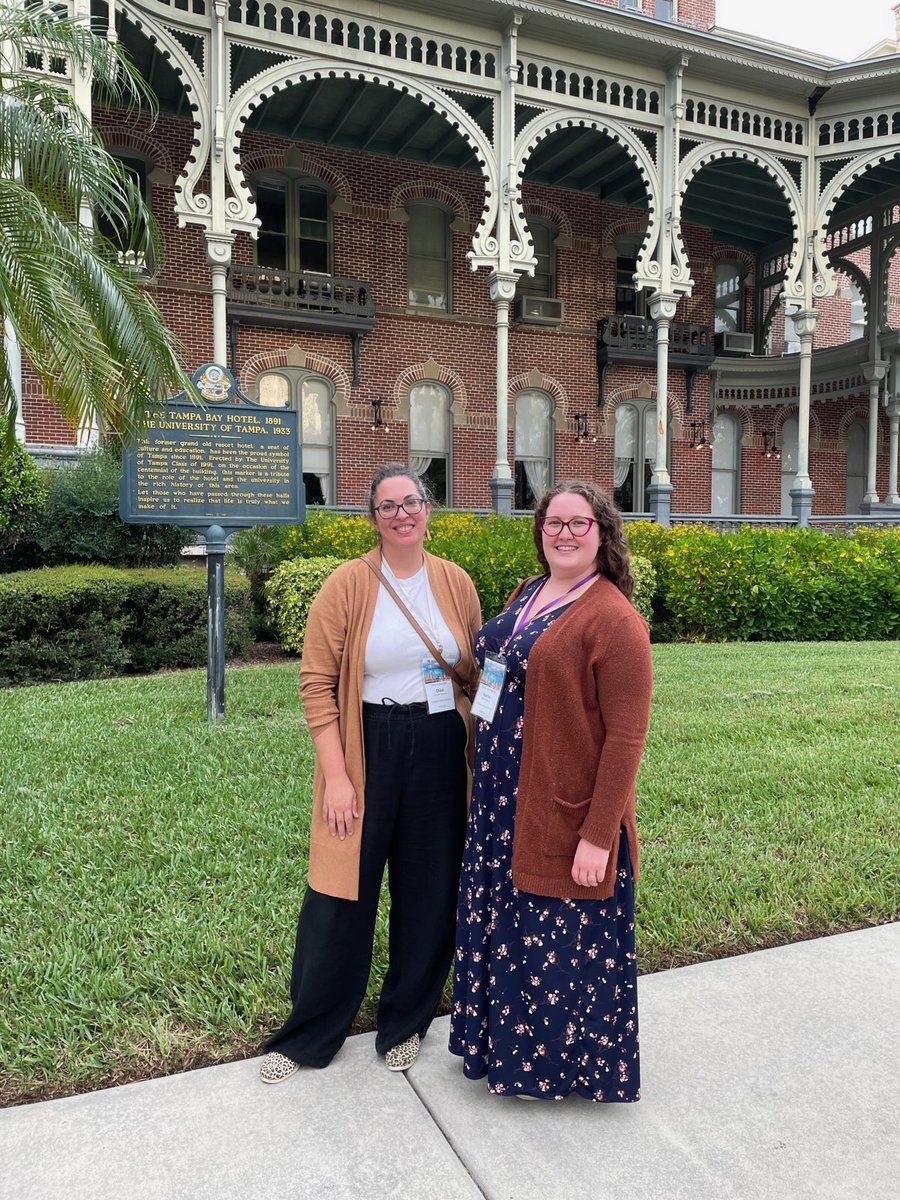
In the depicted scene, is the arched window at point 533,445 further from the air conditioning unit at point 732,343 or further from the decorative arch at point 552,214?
the air conditioning unit at point 732,343

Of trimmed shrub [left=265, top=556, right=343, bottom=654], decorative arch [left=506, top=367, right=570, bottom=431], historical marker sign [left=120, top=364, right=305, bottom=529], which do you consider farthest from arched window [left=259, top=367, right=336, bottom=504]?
historical marker sign [left=120, top=364, right=305, bottom=529]

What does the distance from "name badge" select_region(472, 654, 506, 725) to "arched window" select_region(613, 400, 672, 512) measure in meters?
17.5

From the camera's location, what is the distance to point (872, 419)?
67.4 ft

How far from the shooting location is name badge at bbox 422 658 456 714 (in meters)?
2.62

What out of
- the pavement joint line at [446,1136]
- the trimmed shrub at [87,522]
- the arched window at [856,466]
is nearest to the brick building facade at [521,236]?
the arched window at [856,466]

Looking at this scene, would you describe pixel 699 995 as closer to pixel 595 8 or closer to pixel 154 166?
pixel 595 8

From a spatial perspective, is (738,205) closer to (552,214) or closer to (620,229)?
(620,229)

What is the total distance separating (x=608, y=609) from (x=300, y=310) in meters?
14.8

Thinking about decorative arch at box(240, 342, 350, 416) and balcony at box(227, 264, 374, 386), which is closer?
balcony at box(227, 264, 374, 386)

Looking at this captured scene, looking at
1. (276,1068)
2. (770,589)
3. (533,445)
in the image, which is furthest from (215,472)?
(533,445)

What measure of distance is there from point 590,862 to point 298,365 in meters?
15.3

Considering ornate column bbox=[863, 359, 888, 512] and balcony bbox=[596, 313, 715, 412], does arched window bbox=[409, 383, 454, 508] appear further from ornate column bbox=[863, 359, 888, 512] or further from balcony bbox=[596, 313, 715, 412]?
ornate column bbox=[863, 359, 888, 512]

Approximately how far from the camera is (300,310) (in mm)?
15750

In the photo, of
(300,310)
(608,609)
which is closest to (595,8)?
(300,310)
